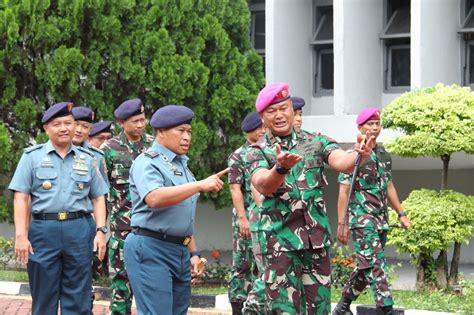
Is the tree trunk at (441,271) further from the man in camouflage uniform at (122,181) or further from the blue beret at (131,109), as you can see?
the blue beret at (131,109)

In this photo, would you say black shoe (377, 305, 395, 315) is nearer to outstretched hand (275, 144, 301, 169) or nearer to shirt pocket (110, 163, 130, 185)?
shirt pocket (110, 163, 130, 185)

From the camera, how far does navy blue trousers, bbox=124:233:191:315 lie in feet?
27.7

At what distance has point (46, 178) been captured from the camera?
384 inches

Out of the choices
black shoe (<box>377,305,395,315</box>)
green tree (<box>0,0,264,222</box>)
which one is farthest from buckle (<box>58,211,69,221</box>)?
green tree (<box>0,0,264,222</box>)

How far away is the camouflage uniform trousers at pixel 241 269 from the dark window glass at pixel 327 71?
9.53 m

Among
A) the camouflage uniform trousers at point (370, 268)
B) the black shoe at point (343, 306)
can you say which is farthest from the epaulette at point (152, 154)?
the black shoe at point (343, 306)

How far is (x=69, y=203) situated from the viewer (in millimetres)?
9789

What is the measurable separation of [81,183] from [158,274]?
5.67 feet

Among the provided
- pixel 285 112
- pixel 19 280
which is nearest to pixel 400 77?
pixel 19 280

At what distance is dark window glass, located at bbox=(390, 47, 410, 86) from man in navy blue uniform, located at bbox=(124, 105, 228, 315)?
1170cm

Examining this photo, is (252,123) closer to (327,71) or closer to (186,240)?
(186,240)

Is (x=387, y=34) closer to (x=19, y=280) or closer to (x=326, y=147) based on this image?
(x=19, y=280)

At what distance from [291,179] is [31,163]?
2.44 m

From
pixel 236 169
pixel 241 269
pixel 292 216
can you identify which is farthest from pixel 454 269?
pixel 292 216
